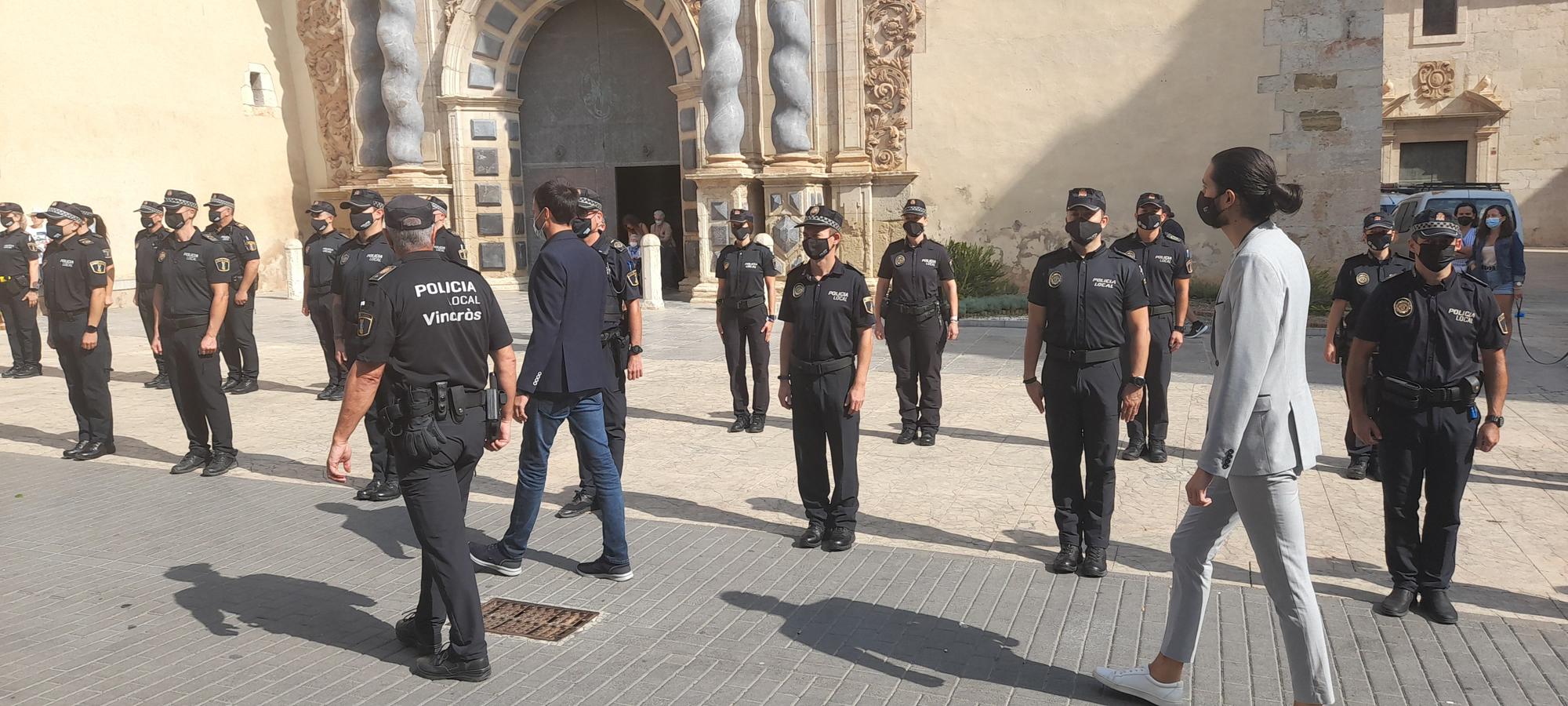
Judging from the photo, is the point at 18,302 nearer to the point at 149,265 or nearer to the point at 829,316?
the point at 149,265

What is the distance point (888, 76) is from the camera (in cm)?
1684

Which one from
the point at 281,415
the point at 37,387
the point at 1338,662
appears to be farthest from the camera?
the point at 37,387

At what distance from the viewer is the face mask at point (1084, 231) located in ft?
18.7

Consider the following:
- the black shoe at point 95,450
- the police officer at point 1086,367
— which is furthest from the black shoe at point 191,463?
the police officer at point 1086,367

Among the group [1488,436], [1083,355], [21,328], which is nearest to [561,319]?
[1083,355]

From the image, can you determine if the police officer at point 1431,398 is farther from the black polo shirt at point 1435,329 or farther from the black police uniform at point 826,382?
the black police uniform at point 826,382

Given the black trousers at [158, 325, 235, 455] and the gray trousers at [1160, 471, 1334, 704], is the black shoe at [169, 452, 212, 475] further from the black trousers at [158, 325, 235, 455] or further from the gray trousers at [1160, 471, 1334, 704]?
the gray trousers at [1160, 471, 1334, 704]

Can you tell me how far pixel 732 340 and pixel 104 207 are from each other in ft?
44.6

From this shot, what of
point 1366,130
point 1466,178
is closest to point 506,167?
point 1366,130

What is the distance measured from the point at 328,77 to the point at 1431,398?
19.3 meters

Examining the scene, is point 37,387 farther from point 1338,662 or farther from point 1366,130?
point 1366,130

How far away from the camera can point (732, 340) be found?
31.1ft

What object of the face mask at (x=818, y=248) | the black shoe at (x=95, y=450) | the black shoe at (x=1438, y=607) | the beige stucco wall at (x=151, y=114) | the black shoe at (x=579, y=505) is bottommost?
the black shoe at (x=1438, y=607)

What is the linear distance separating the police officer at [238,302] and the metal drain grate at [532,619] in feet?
18.4
